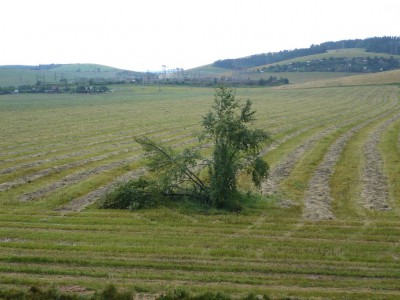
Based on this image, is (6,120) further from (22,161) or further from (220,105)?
(220,105)

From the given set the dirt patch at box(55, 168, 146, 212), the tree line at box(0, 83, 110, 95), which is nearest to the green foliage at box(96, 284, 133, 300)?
the dirt patch at box(55, 168, 146, 212)

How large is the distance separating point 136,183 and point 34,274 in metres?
8.73

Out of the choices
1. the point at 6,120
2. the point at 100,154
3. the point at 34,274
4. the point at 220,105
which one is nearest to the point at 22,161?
the point at 100,154

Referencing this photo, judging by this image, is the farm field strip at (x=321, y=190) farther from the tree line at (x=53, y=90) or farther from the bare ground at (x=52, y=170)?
the tree line at (x=53, y=90)

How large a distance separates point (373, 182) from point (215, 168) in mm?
9133

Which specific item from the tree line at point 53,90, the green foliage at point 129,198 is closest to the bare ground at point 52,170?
the green foliage at point 129,198

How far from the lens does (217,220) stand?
17844mm

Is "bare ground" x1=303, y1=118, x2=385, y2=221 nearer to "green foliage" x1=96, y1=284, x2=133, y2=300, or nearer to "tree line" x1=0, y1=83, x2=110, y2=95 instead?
"green foliage" x1=96, y1=284, x2=133, y2=300

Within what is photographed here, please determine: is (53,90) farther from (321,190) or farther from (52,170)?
(321,190)

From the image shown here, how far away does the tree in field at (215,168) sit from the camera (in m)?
19.7

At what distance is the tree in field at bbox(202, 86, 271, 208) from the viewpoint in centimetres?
1961

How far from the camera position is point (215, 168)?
65.4 feet

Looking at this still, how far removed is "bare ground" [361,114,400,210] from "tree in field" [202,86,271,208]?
15.8ft

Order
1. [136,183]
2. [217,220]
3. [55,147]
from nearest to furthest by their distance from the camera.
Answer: [217,220], [136,183], [55,147]
